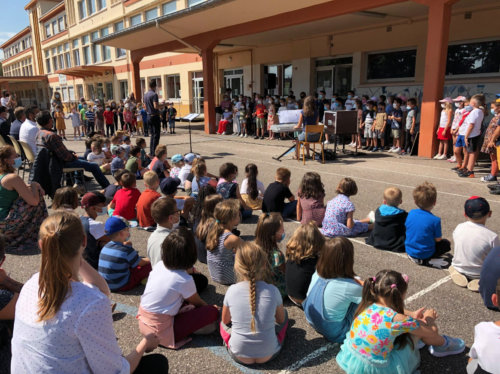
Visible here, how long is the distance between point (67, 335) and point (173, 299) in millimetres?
1116

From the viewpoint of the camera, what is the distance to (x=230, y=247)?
3486mm

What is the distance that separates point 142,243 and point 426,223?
3.48 m

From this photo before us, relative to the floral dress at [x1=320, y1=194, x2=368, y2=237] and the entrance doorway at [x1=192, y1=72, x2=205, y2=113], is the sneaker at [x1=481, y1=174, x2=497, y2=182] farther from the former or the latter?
the entrance doorway at [x1=192, y1=72, x2=205, y2=113]

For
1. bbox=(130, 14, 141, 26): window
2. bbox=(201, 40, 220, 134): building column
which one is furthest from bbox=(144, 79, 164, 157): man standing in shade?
bbox=(130, 14, 141, 26): window

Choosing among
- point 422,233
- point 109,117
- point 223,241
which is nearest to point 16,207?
point 223,241

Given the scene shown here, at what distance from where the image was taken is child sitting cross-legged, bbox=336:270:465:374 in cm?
218

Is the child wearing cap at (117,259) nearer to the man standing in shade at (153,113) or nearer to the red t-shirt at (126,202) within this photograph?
the red t-shirt at (126,202)

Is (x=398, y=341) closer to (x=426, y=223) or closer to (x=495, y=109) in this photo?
(x=426, y=223)

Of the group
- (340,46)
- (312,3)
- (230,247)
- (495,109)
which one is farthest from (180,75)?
(230,247)

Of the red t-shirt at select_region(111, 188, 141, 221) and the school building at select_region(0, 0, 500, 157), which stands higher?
the school building at select_region(0, 0, 500, 157)

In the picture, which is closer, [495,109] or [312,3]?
[495,109]

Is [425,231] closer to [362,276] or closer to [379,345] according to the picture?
[362,276]

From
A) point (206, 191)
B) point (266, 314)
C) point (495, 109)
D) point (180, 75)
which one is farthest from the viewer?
point (180, 75)

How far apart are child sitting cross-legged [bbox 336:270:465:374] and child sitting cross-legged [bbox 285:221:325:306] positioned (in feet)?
2.55
